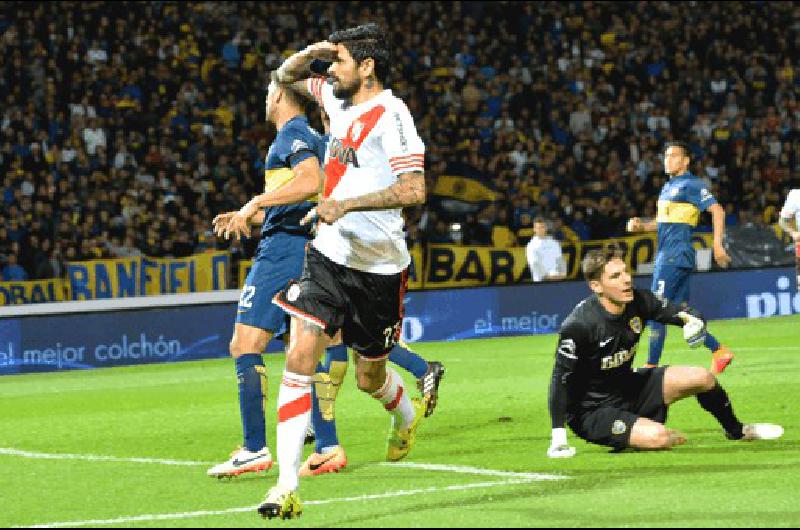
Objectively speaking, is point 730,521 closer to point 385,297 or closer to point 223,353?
point 385,297

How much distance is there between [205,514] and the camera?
313 inches

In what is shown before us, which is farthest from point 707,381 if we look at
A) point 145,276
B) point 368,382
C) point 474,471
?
point 145,276

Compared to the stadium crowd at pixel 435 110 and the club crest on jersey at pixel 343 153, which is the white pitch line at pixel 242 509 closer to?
the club crest on jersey at pixel 343 153

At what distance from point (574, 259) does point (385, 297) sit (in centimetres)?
2104

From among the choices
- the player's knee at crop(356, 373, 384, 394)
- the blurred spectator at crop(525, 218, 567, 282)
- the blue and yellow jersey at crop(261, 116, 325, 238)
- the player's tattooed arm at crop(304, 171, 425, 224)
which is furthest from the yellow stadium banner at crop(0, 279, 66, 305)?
the player's tattooed arm at crop(304, 171, 425, 224)

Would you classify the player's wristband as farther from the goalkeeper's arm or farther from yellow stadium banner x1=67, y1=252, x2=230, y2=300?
yellow stadium banner x1=67, y1=252, x2=230, y2=300

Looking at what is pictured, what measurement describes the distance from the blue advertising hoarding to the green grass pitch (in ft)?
14.6

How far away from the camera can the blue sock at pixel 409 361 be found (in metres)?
10.8

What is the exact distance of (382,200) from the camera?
765cm

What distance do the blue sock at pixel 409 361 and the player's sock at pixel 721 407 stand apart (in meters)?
1.92

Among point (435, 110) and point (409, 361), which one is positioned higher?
point (435, 110)

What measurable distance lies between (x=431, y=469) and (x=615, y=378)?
1.39 meters

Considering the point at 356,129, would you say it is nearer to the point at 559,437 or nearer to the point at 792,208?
the point at 559,437

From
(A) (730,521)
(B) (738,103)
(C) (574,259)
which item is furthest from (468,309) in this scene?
(A) (730,521)
